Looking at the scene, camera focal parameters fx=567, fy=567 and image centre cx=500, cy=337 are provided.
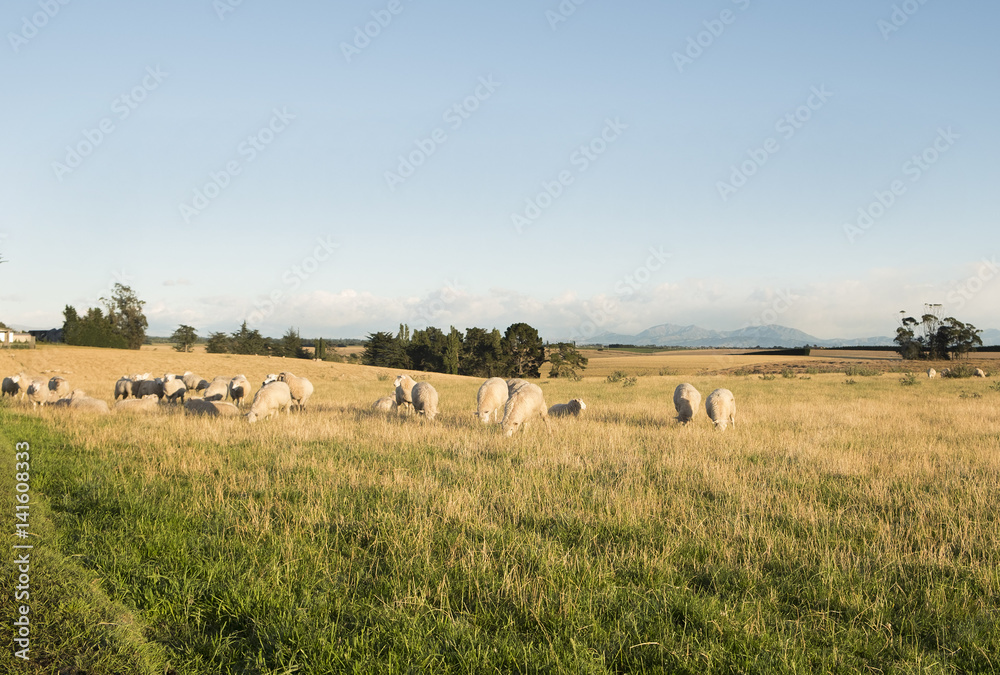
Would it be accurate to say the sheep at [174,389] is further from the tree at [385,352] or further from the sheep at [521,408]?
the tree at [385,352]

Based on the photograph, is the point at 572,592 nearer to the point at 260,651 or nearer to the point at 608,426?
the point at 260,651

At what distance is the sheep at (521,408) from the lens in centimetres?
1357

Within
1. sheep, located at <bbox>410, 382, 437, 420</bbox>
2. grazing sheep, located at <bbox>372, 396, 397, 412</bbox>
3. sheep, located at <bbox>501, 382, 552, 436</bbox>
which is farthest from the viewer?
grazing sheep, located at <bbox>372, 396, 397, 412</bbox>

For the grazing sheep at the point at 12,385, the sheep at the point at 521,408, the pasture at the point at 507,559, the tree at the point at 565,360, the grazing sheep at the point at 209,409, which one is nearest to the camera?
the pasture at the point at 507,559

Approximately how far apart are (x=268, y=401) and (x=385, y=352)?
237 feet

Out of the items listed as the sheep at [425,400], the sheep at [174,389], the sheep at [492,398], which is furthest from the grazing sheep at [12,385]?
the sheep at [492,398]

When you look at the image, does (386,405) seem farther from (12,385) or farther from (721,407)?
(12,385)

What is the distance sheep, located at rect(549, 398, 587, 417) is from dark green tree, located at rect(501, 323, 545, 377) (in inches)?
2350

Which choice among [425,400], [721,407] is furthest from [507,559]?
[425,400]

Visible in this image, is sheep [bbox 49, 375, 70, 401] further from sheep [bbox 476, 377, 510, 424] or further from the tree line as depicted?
the tree line

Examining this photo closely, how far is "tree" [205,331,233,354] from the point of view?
106 metres

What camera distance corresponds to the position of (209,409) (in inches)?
688

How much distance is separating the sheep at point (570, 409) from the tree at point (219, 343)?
10090cm

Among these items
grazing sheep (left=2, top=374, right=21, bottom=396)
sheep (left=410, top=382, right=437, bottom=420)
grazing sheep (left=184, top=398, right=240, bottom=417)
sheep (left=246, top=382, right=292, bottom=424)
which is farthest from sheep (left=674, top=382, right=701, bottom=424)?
grazing sheep (left=2, top=374, right=21, bottom=396)
